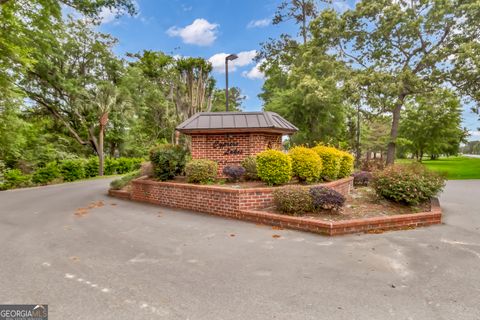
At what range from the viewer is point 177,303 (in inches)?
103

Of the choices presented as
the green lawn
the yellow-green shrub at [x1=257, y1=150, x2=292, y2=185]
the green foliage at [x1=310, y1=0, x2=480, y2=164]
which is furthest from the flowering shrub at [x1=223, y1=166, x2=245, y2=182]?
the green foliage at [x1=310, y1=0, x2=480, y2=164]

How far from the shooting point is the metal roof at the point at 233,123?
848 centimetres

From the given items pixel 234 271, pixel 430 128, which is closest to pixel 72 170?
pixel 234 271

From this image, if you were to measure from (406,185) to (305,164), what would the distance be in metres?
2.45

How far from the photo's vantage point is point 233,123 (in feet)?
28.6

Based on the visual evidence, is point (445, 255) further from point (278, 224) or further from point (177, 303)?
point (177, 303)

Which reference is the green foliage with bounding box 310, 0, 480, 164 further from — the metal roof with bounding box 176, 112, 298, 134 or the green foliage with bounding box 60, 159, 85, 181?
the green foliage with bounding box 60, 159, 85, 181

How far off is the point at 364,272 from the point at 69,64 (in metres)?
23.7

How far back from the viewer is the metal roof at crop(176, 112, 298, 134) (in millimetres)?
8477

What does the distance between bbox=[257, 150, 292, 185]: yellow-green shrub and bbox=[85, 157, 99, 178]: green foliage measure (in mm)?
15680

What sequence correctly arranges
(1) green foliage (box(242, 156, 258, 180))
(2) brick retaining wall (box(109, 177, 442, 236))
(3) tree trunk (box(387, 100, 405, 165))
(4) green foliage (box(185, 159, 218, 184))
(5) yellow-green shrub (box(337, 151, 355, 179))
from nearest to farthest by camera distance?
A: (2) brick retaining wall (box(109, 177, 442, 236))
(4) green foliage (box(185, 159, 218, 184))
(1) green foliage (box(242, 156, 258, 180))
(5) yellow-green shrub (box(337, 151, 355, 179))
(3) tree trunk (box(387, 100, 405, 165))

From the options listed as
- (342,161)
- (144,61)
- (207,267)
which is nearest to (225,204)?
(207,267)

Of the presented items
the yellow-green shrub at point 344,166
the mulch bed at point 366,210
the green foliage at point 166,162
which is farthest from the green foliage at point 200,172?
the yellow-green shrub at point 344,166

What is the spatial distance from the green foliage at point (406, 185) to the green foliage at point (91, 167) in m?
18.0
